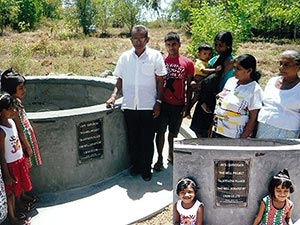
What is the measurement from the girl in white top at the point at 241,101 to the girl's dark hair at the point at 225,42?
0.48m

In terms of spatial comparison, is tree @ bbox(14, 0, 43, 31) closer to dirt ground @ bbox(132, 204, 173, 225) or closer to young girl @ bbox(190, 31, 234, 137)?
young girl @ bbox(190, 31, 234, 137)

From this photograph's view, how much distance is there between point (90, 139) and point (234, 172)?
1700mm

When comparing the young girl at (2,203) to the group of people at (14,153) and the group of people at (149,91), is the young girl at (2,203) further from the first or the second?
the group of people at (149,91)

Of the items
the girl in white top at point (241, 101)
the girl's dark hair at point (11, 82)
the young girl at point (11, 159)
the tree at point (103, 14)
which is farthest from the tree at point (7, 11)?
the girl in white top at point (241, 101)

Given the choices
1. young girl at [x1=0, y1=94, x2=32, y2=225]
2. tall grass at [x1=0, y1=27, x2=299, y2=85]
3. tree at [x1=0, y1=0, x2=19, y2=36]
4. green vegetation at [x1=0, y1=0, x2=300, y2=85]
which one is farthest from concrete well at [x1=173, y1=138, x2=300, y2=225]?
tree at [x1=0, y1=0, x2=19, y2=36]

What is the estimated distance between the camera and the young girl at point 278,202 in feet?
11.2

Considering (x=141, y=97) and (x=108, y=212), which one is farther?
(x=141, y=97)

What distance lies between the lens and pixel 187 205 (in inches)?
139

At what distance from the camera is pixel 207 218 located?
3.67m

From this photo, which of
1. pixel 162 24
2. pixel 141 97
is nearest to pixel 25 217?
pixel 141 97

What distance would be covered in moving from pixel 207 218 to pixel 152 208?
2.51ft

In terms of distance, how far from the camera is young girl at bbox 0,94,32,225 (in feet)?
11.7

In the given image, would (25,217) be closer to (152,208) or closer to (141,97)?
(152,208)

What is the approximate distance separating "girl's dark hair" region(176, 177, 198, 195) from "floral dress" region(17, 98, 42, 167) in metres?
1.48
